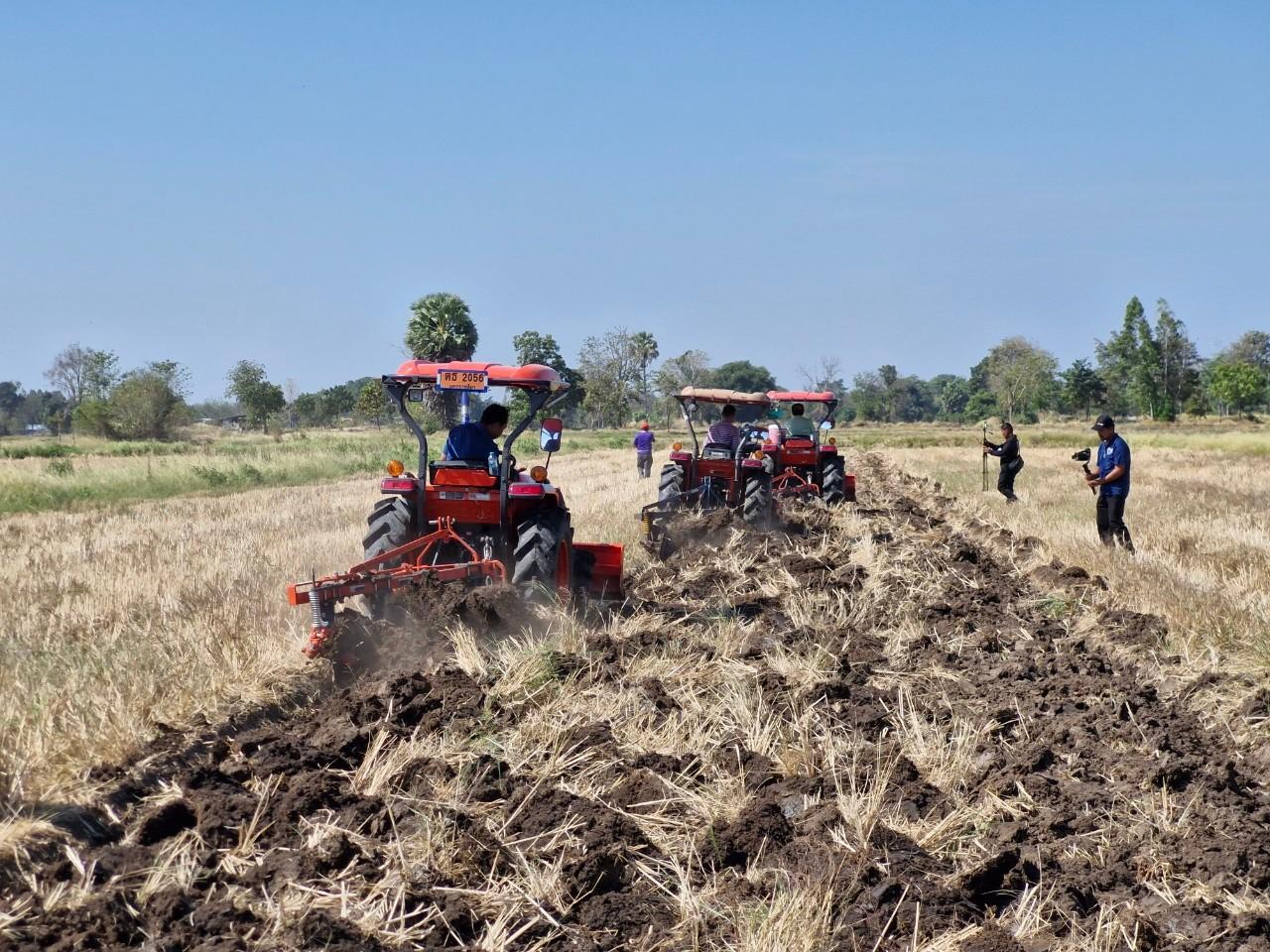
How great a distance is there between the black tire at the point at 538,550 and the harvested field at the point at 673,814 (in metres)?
0.54

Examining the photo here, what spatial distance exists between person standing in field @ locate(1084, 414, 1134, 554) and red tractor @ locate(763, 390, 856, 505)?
4420 millimetres

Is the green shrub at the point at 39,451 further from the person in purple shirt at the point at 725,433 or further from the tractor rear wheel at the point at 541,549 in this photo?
the tractor rear wheel at the point at 541,549

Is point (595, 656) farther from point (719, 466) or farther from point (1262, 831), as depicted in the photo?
point (719, 466)

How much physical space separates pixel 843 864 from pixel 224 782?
7.54 ft

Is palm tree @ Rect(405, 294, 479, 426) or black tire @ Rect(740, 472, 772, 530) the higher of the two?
palm tree @ Rect(405, 294, 479, 426)

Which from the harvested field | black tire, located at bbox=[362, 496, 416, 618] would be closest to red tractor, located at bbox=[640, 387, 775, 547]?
black tire, located at bbox=[362, 496, 416, 618]

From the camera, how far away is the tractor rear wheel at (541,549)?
7379mm

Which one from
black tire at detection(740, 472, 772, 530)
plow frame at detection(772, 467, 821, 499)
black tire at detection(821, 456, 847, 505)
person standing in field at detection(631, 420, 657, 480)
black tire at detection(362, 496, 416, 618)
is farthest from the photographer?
person standing in field at detection(631, 420, 657, 480)

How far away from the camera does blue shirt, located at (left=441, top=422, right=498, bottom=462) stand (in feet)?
25.7

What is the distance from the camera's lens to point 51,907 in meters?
3.32

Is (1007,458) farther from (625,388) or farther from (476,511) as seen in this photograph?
(625,388)

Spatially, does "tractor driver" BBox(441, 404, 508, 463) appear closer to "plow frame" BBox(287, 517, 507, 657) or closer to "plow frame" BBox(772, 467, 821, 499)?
"plow frame" BBox(287, 517, 507, 657)

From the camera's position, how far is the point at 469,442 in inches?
309

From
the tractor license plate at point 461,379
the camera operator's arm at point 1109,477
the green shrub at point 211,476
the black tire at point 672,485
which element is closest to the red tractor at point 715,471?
the black tire at point 672,485
